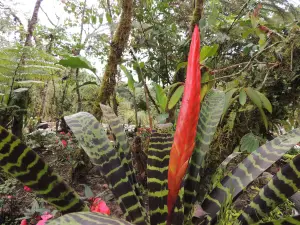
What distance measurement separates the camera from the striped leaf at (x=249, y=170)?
0.64 meters

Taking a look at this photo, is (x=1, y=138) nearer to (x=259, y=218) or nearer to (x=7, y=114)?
(x=259, y=218)

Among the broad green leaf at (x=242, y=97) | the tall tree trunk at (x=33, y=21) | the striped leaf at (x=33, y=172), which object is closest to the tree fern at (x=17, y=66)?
the broad green leaf at (x=242, y=97)

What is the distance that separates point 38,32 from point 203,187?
3046 mm

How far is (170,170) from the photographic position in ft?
1.36

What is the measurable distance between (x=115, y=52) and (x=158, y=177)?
1311mm

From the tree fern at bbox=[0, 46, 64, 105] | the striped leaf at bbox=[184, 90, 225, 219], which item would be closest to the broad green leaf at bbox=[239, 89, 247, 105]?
the striped leaf at bbox=[184, 90, 225, 219]

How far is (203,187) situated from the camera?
3.08 feet

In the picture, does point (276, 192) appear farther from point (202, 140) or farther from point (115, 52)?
point (115, 52)

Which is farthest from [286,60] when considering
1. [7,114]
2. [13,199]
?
[7,114]

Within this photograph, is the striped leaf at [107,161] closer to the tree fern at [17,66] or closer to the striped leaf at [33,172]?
the striped leaf at [33,172]

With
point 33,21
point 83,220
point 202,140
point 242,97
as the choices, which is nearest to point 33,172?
point 83,220

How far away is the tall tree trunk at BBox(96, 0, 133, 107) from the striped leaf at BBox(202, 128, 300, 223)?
122 centimetres

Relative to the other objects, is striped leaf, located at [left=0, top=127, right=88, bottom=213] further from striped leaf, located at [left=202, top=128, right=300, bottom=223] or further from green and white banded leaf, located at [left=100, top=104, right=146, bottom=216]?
striped leaf, located at [left=202, top=128, right=300, bottom=223]

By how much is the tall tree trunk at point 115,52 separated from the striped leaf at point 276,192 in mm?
1317
